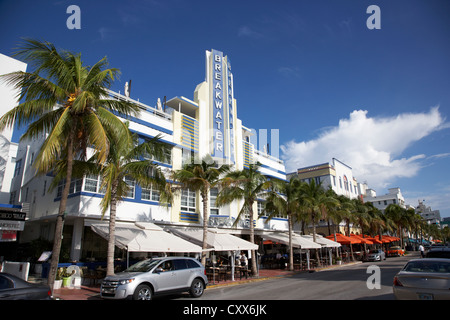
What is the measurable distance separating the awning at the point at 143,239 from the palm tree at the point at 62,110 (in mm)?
4373

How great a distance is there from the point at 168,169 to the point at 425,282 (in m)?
16.0

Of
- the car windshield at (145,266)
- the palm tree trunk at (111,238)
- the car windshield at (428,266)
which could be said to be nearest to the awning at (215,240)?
the palm tree trunk at (111,238)

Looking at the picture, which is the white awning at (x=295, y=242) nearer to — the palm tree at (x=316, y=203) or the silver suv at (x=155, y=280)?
the palm tree at (x=316, y=203)

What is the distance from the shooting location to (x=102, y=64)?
1303 cm

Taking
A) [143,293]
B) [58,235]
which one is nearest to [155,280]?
[143,293]

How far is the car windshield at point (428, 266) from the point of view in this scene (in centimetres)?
826

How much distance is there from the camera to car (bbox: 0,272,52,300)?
22.8 feet

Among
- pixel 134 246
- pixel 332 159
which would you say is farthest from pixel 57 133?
pixel 332 159

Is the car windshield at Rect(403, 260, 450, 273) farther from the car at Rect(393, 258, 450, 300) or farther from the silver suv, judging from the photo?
the silver suv

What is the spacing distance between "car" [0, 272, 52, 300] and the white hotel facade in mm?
8934

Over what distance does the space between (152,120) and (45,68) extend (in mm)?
11378

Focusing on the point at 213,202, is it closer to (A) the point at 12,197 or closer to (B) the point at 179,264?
(B) the point at 179,264

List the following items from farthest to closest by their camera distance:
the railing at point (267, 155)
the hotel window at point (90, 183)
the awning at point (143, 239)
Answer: the railing at point (267, 155), the hotel window at point (90, 183), the awning at point (143, 239)

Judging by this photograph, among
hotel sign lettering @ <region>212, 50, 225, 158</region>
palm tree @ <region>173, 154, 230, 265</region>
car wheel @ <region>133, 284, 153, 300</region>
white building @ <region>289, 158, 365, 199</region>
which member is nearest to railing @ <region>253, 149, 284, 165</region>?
hotel sign lettering @ <region>212, 50, 225, 158</region>
